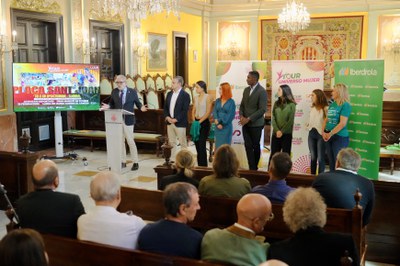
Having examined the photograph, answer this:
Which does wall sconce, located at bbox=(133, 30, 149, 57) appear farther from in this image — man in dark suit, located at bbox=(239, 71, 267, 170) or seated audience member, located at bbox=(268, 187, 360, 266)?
seated audience member, located at bbox=(268, 187, 360, 266)

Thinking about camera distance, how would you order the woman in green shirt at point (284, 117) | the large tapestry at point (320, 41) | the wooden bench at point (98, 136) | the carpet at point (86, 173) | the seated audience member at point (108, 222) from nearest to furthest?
the seated audience member at point (108, 222)
the woman in green shirt at point (284, 117)
the carpet at point (86, 173)
the wooden bench at point (98, 136)
the large tapestry at point (320, 41)

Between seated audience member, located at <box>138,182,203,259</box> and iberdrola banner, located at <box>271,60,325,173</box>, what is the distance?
4.22m

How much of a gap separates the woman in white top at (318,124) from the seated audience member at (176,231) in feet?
12.5

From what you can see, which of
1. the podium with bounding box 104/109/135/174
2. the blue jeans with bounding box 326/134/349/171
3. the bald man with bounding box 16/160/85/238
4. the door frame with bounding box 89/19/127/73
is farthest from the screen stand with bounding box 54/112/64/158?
the bald man with bounding box 16/160/85/238

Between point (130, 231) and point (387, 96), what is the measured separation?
11117 mm

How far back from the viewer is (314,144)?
Result: 238 inches

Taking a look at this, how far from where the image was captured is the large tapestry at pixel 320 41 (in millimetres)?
12492

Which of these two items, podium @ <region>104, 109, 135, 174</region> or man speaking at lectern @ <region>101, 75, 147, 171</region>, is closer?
podium @ <region>104, 109, 135, 174</region>

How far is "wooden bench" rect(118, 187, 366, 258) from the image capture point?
2.79 m

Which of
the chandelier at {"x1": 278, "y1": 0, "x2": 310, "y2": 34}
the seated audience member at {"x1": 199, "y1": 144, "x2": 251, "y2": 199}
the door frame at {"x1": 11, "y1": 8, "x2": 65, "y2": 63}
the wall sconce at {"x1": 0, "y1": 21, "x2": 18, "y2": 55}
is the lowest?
the seated audience member at {"x1": 199, "y1": 144, "x2": 251, "y2": 199}

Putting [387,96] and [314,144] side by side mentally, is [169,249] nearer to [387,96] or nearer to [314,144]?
[314,144]

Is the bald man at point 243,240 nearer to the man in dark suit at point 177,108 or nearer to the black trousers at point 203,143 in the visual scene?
the black trousers at point 203,143

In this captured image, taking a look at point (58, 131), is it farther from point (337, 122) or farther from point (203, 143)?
point (337, 122)

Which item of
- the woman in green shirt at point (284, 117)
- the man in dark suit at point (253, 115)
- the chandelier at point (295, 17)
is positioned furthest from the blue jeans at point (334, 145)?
the chandelier at point (295, 17)
